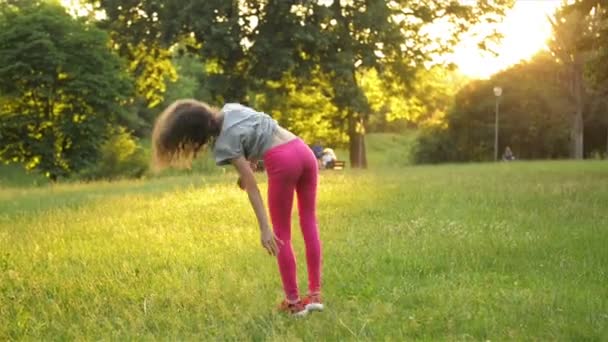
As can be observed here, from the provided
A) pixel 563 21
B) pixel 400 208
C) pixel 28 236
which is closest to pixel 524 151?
pixel 563 21

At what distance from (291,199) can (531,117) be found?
49726 mm

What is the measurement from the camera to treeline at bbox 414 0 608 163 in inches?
1928

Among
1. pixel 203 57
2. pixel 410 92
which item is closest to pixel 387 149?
pixel 410 92

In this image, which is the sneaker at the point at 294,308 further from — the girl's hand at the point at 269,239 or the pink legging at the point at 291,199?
the girl's hand at the point at 269,239

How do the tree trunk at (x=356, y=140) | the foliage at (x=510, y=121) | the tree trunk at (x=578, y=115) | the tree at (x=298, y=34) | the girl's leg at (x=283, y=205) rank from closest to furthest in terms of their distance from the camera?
the girl's leg at (x=283, y=205) → the tree at (x=298, y=34) → the tree trunk at (x=356, y=140) → the tree trunk at (x=578, y=115) → the foliage at (x=510, y=121)

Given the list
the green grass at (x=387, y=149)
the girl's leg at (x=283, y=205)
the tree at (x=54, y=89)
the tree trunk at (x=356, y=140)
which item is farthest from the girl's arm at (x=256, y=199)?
the green grass at (x=387, y=149)

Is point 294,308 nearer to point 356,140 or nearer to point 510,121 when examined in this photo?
point 356,140

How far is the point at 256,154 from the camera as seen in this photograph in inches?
204

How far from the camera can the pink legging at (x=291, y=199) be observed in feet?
17.0

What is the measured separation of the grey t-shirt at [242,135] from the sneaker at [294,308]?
121cm

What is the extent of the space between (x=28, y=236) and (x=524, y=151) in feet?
160

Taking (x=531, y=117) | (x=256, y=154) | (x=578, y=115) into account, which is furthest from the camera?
(x=531, y=117)

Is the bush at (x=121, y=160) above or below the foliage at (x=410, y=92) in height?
below

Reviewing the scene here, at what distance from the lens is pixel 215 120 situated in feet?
16.7
